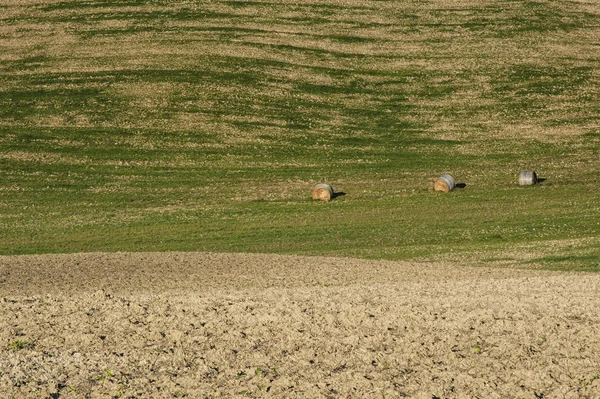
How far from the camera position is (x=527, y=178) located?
113 feet

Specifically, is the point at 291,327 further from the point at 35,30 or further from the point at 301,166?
the point at 35,30

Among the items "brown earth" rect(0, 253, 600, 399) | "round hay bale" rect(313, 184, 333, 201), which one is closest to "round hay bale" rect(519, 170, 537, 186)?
"round hay bale" rect(313, 184, 333, 201)

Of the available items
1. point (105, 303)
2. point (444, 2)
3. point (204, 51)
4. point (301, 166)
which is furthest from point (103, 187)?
point (444, 2)

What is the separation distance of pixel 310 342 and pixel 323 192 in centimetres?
1942

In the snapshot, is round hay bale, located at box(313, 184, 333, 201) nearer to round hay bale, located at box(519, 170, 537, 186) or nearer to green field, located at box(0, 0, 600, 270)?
green field, located at box(0, 0, 600, 270)

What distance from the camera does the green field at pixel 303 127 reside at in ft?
95.3

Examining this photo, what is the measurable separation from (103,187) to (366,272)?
57.1ft

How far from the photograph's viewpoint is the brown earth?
1226 centimetres

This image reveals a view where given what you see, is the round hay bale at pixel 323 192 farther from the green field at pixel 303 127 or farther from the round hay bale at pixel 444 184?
the round hay bale at pixel 444 184

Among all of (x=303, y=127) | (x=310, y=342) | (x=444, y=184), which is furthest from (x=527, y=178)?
(x=310, y=342)

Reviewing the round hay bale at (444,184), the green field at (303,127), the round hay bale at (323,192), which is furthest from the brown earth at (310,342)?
the round hay bale at (444,184)

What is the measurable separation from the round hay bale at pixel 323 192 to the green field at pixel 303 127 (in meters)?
Answer: 0.35

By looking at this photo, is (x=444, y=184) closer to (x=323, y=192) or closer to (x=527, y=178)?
(x=527, y=178)

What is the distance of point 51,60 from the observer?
49.3 meters
